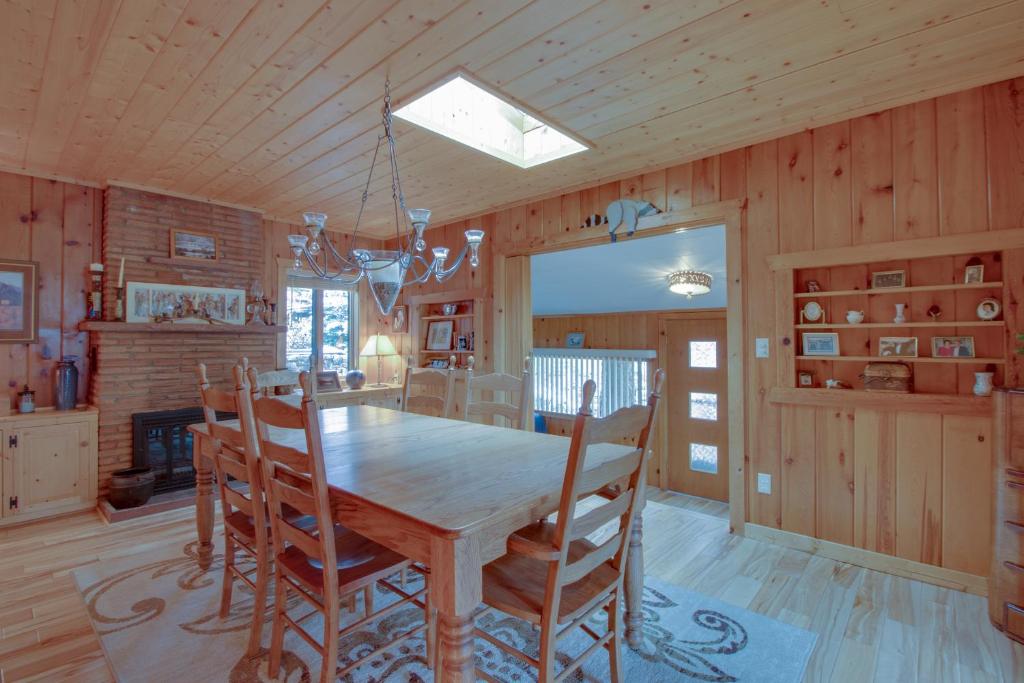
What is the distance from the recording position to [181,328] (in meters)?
3.80

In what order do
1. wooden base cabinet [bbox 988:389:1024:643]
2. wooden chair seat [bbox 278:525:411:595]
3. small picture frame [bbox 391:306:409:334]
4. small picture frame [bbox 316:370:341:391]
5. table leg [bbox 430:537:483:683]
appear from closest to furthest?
1. table leg [bbox 430:537:483:683]
2. wooden chair seat [bbox 278:525:411:595]
3. wooden base cabinet [bbox 988:389:1024:643]
4. small picture frame [bbox 316:370:341:391]
5. small picture frame [bbox 391:306:409:334]

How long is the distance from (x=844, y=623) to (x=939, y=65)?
2.49 meters

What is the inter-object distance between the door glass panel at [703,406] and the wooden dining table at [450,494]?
13.4ft

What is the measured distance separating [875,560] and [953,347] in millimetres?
1180

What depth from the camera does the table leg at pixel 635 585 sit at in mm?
1839

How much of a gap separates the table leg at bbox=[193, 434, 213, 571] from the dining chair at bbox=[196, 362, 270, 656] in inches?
18.5

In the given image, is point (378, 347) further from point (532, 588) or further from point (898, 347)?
point (898, 347)

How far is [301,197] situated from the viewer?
400 centimetres

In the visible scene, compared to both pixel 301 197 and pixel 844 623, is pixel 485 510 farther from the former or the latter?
pixel 301 197

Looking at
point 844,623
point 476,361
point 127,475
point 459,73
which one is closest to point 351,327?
point 476,361

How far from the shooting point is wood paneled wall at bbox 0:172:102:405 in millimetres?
3424

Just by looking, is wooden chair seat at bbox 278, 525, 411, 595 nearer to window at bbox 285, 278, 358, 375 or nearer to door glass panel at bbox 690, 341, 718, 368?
window at bbox 285, 278, 358, 375

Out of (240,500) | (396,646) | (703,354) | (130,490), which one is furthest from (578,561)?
(703,354)

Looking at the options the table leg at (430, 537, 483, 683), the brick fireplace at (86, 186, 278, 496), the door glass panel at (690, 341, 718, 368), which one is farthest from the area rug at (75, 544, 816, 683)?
the door glass panel at (690, 341, 718, 368)
